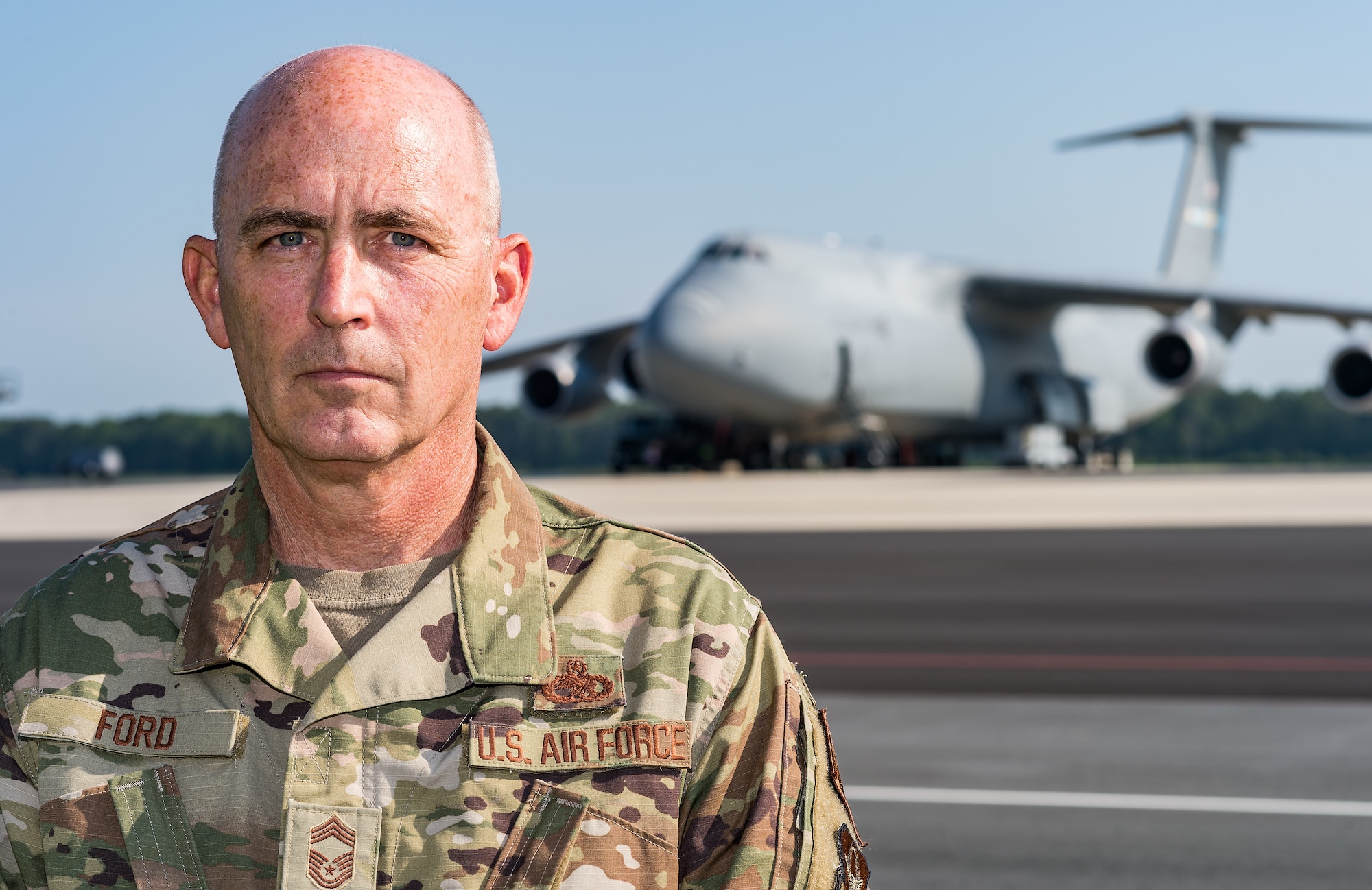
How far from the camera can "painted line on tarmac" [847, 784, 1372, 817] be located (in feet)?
17.8

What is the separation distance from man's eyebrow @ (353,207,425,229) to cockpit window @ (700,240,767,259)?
24.5 metres

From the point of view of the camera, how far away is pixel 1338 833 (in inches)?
199

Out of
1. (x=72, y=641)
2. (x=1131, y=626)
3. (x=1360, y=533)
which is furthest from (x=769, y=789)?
(x=1360, y=533)

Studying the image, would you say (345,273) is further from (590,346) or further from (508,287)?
(590,346)

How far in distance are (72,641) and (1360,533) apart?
59.6 ft

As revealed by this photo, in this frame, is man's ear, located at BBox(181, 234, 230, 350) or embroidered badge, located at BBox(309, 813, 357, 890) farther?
man's ear, located at BBox(181, 234, 230, 350)

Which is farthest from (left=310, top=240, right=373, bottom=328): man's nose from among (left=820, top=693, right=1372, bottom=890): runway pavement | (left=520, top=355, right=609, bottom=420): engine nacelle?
(left=520, top=355, right=609, bottom=420): engine nacelle

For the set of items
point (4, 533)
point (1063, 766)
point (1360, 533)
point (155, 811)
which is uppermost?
point (155, 811)

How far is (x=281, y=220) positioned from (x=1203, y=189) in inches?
1611

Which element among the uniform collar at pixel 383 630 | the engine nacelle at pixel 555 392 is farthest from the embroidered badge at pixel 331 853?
the engine nacelle at pixel 555 392

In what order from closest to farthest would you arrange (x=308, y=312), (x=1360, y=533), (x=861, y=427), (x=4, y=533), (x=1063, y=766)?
1. (x=308, y=312)
2. (x=1063, y=766)
3. (x=1360, y=533)
4. (x=4, y=533)
5. (x=861, y=427)

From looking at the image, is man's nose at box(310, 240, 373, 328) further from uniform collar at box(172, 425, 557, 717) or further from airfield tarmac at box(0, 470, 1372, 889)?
airfield tarmac at box(0, 470, 1372, 889)

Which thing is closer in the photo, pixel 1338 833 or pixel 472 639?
pixel 472 639

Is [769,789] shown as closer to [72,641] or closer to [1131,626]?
[72,641]
